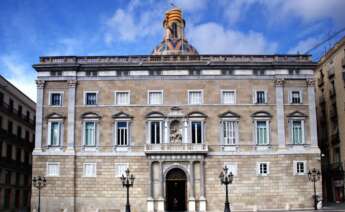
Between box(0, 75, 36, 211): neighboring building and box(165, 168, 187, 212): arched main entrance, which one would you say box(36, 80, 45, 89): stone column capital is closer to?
box(0, 75, 36, 211): neighboring building

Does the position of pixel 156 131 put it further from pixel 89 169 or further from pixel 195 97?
pixel 89 169

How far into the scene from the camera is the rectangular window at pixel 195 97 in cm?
4581

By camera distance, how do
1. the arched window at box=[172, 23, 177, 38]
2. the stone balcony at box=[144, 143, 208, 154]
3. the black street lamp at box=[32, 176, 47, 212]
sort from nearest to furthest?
the black street lamp at box=[32, 176, 47, 212]
the stone balcony at box=[144, 143, 208, 154]
the arched window at box=[172, 23, 177, 38]

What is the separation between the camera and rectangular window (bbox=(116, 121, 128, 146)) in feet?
148

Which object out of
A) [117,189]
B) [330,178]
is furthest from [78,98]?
[330,178]

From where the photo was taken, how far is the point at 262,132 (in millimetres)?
45469

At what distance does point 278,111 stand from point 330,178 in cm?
1288

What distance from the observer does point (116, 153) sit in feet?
147

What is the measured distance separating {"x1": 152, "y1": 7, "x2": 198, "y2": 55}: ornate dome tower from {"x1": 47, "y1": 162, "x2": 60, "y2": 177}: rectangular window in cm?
2203

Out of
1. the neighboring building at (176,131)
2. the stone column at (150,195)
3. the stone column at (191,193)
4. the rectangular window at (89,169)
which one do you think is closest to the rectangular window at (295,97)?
the neighboring building at (176,131)

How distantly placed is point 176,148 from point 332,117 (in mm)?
18399

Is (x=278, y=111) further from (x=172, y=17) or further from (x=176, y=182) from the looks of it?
(x=172, y=17)

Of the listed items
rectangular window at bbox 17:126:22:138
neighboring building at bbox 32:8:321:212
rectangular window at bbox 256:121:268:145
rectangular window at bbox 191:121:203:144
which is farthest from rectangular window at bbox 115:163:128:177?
rectangular window at bbox 17:126:22:138

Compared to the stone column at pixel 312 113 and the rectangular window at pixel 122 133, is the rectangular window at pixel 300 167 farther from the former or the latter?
the rectangular window at pixel 122 133
